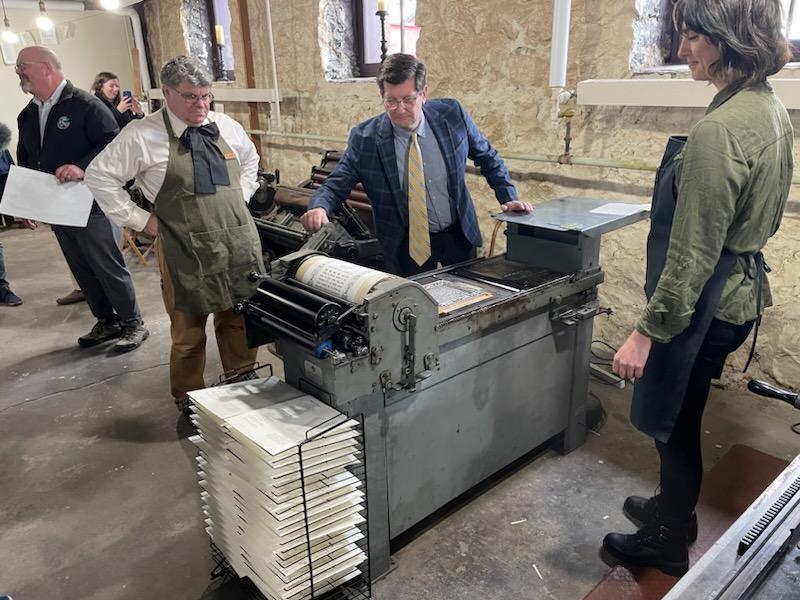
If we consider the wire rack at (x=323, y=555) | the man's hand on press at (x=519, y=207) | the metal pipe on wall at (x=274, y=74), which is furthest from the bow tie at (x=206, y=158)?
the metal pipe on wall at (x=274, y=74)

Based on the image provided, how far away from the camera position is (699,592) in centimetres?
75

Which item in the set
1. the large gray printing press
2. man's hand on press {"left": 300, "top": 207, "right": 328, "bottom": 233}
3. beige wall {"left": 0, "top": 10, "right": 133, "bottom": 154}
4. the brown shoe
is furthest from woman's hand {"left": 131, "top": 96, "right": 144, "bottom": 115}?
the large gray printing press

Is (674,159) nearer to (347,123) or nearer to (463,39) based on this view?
(463,39)

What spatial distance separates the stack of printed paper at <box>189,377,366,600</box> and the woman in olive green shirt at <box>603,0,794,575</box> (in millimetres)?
718

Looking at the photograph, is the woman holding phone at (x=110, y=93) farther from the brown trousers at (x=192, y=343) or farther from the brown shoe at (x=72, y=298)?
the brown trousers at (x=192, y=343)

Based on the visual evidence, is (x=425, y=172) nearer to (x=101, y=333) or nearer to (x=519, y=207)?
(x=519, y=207)

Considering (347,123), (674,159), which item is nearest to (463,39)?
(347,123)

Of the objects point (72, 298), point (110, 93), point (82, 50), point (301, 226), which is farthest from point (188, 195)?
point (82, 50)

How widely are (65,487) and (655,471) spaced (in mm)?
2112

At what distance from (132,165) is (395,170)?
949 millimetres

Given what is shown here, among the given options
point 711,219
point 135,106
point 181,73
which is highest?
point 181,73

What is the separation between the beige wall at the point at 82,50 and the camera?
6.27 m

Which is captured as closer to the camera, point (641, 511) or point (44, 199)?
point (641, 511)

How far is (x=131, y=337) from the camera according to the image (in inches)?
130
